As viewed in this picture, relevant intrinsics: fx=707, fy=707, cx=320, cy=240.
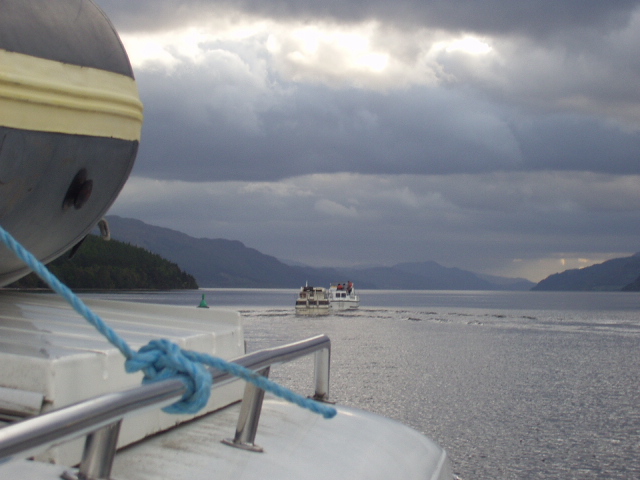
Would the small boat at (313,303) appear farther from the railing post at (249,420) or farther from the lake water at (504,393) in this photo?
the railing post at (249,420)

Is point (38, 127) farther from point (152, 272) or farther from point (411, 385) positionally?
point (152, 272)

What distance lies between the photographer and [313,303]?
97.4 meters

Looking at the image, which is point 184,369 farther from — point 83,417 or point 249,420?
point 249,420

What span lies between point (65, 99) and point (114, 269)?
569 feet

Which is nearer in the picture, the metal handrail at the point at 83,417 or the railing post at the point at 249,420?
the metal handrail at the point at 83,417

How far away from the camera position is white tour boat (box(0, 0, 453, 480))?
228 cm

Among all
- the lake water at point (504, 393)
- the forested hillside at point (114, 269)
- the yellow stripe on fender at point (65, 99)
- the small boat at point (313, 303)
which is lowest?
the lake water at point (504, 393)

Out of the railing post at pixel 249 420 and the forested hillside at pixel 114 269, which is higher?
the forested hillside at pixel 114 269

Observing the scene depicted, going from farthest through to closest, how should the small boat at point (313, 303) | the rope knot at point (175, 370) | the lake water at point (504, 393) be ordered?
the small boat at point (313, 303) → the lake water at point (504, 393) → the rope knot at point (175, 370)

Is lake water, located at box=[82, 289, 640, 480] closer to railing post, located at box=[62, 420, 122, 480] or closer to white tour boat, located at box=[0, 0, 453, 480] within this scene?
white tour boat, located at box=[0, 0, 453, 480]

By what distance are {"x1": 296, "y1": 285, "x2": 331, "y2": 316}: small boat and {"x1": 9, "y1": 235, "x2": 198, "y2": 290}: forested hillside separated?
232 ft

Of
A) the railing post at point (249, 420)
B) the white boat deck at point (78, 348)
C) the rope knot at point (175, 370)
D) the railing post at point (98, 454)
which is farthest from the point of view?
the railing post at point (249, 420)

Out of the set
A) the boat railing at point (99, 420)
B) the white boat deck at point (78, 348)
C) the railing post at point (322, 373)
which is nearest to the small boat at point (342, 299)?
the white boat deck at point (78, 348)

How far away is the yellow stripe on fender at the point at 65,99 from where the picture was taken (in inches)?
124
